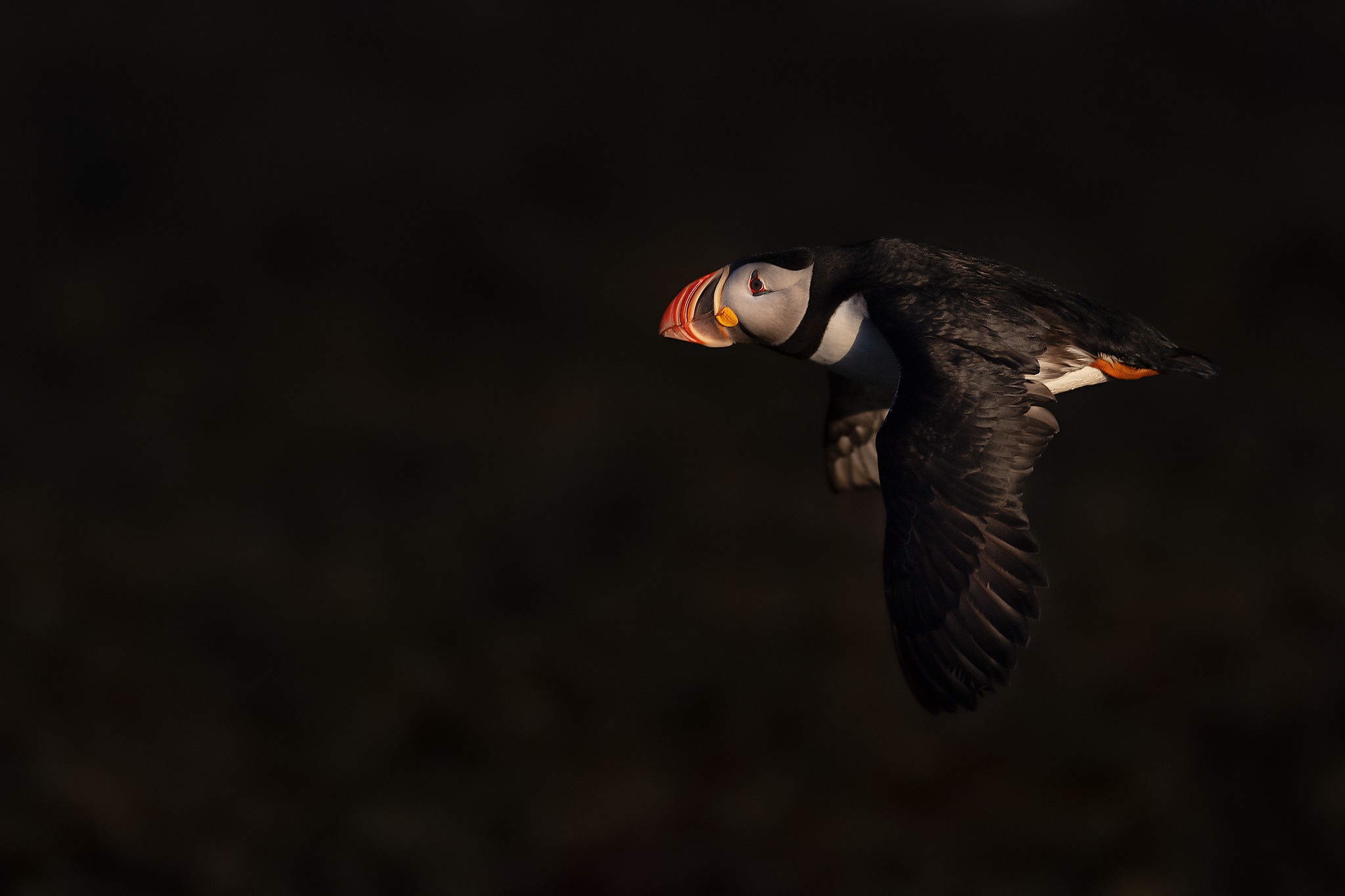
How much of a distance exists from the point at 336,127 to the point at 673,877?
398 inches

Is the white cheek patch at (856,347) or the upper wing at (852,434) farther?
the upper wing at (852,434)

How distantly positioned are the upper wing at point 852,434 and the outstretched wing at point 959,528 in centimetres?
136

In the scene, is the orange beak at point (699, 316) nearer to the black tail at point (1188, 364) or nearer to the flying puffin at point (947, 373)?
the flying puffin at point (947, 373)

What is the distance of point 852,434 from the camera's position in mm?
5164

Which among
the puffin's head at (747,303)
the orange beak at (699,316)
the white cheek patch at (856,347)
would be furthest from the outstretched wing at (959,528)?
the orange beak at (699,316)

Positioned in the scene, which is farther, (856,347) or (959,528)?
(856,347)

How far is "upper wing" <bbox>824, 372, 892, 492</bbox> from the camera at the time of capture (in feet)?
16.6

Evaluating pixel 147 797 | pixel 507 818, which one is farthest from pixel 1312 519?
pixel 147 797

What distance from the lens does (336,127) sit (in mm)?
15906

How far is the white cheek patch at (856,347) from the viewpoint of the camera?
167 inches

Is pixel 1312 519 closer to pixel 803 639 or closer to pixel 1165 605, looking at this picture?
pixel 1165 605

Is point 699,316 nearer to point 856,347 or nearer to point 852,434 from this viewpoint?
point 856,347

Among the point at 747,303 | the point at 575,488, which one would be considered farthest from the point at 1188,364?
the point at 575,488

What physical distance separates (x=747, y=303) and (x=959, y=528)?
1239mm
